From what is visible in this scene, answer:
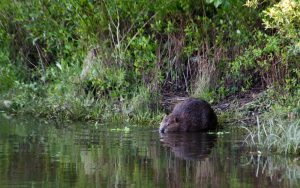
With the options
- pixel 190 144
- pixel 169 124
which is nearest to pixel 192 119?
pixel 169 124

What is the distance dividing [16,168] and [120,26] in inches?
324

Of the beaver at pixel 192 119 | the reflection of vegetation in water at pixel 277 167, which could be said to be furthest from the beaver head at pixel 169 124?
the reflection of vegetation in water at pixel 277 167

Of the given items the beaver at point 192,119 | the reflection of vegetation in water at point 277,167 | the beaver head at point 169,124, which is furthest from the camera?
the beaver at point 192,119

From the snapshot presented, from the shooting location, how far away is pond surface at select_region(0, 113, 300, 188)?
24.9ft

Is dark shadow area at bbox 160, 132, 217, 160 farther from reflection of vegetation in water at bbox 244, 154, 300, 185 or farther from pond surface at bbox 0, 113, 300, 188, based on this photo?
reflection of vegetation in water at bbox 244, 154, 300, 185

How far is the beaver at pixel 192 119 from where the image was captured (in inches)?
482

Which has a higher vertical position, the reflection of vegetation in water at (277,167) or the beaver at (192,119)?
the beaver at (192,119)

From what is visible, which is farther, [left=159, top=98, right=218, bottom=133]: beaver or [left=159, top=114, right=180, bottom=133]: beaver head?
[left=159, top=98, right=218, bottom=133]: beaver

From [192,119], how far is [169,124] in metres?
0.43

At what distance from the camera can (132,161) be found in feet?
29.3

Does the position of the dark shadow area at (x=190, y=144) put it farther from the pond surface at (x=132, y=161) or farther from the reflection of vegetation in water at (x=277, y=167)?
Result: the reflection of vegetation in water at (x=277, y=167)

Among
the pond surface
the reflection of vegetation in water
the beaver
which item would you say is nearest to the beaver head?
the beaver

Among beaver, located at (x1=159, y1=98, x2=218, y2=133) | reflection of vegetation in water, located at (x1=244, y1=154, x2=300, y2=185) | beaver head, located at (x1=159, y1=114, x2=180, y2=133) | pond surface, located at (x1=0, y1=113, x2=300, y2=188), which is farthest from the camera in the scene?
beaver, located at (x1=159, y1=98, x2=218, y2=133)

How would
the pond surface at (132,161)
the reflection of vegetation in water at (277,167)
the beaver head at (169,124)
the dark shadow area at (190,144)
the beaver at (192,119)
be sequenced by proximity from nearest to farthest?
the pond surface at (132,161) < the reflection of vegetation in water at (277,167) < the dark shadow area at (190,144) < the beaver head at (169,124) < the beaver at (192,119)
